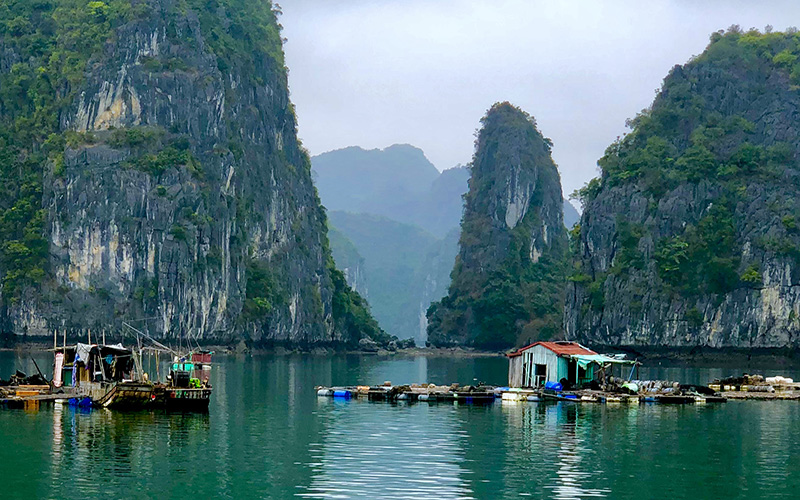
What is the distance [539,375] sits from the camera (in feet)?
212

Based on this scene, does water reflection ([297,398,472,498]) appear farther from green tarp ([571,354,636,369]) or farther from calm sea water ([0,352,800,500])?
green tarp ([571,354,636,369])

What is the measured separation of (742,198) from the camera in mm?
128000

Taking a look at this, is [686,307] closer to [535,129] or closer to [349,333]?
[349,333]

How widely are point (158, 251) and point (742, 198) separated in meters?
63.8

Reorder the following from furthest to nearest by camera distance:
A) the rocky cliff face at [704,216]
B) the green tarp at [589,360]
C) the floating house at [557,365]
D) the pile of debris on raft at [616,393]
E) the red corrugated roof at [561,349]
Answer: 1. the rocky cliff face at [704,216]
2. the floating house at [557,365]
3. the red corrugated roof at [561,349]
4. the green tarp at [589,360]
5. the pile of debris on raft at [616,393]

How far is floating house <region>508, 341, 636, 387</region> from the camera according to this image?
6369 centimetres

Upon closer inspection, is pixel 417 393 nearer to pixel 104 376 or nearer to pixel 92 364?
pixel 104 376

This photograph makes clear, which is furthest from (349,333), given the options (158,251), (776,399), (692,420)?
(692,420)

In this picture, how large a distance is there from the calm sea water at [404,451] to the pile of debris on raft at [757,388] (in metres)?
5.78

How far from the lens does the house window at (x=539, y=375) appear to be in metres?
64.6

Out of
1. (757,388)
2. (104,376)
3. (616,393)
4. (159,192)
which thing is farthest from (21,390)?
(159,192)

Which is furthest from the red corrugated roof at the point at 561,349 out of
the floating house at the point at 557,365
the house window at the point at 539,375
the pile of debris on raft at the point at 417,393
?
the pile of debris on raft at the point at 417,393

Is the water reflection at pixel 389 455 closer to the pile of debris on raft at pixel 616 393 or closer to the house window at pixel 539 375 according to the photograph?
the pile of debris on raft at pixel 616 393

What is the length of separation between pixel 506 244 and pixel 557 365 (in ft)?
400
